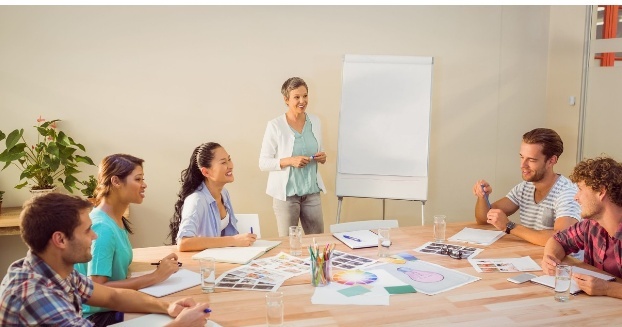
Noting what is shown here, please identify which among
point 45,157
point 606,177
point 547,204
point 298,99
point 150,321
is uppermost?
point 298,99

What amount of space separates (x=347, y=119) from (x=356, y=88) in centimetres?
25

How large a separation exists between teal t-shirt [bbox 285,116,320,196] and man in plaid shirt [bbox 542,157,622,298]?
6.47ft

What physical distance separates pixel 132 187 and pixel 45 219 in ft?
2.44

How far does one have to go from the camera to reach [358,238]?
10.4 feet

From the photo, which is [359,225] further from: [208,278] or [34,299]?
[34,299]

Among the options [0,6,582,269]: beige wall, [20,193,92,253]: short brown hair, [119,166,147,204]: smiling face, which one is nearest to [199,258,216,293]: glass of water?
[119,166,147,204]: smiling face

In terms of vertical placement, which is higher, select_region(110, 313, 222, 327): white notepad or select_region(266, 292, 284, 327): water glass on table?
select_region(266, 292, 284, 327): water glass on table

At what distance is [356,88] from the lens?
473 centimetres

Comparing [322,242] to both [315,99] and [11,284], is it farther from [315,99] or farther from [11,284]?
[315,99]

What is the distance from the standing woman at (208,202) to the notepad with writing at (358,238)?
1.56 feet

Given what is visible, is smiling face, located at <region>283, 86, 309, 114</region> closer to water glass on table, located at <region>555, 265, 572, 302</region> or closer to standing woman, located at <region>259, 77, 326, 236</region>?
standing woman, located at <region>259, 77, 326, 236</region>

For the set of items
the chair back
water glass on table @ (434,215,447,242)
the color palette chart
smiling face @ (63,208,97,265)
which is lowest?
the color palette chart

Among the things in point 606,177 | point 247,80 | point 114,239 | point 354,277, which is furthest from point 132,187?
point 247,80

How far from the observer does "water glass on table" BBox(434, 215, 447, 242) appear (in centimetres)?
309
